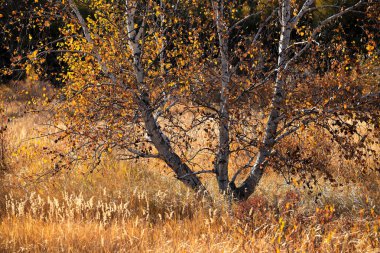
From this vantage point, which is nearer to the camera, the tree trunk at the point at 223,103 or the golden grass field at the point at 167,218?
the golden grass field at the point at 167,218

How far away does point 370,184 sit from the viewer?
7.64 m

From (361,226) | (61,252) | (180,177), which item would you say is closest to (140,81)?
(180,177)

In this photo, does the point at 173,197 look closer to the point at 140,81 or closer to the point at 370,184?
the point at 140,81

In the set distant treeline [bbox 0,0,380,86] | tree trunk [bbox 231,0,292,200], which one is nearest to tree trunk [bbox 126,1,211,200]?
tree trunk [bbox 231,0,292,200]

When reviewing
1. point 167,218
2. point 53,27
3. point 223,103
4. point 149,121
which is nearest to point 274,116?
point 223,103

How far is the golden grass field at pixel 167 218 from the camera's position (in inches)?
186

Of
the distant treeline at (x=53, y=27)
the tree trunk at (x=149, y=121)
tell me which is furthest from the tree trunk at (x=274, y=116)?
the tree trunk at (x=149, y=121)

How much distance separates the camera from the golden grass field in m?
4.72

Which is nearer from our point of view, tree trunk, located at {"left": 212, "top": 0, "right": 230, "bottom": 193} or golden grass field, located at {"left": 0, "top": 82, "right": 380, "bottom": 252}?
golden grass field, located at {"left": 0, "top": 82, "right": 380, "bottom": 252}

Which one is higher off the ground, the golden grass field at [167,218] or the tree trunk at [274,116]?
the tree trunk at [274,116]

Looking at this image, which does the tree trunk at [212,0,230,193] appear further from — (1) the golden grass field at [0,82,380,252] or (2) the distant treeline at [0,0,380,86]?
(1) the golden grass field at [0,82,380,252]

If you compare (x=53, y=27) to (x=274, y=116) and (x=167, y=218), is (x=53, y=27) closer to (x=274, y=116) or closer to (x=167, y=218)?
(x=167, y=218)

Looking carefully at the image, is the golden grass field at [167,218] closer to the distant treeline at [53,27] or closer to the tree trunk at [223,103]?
the tree trunk at [223,103]

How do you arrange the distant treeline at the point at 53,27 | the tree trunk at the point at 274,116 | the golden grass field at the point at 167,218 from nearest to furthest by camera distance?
the golden grass field at the point at 167,218, the distant treeline at the point at 53,27, the tree trunk at the point at 274,116
